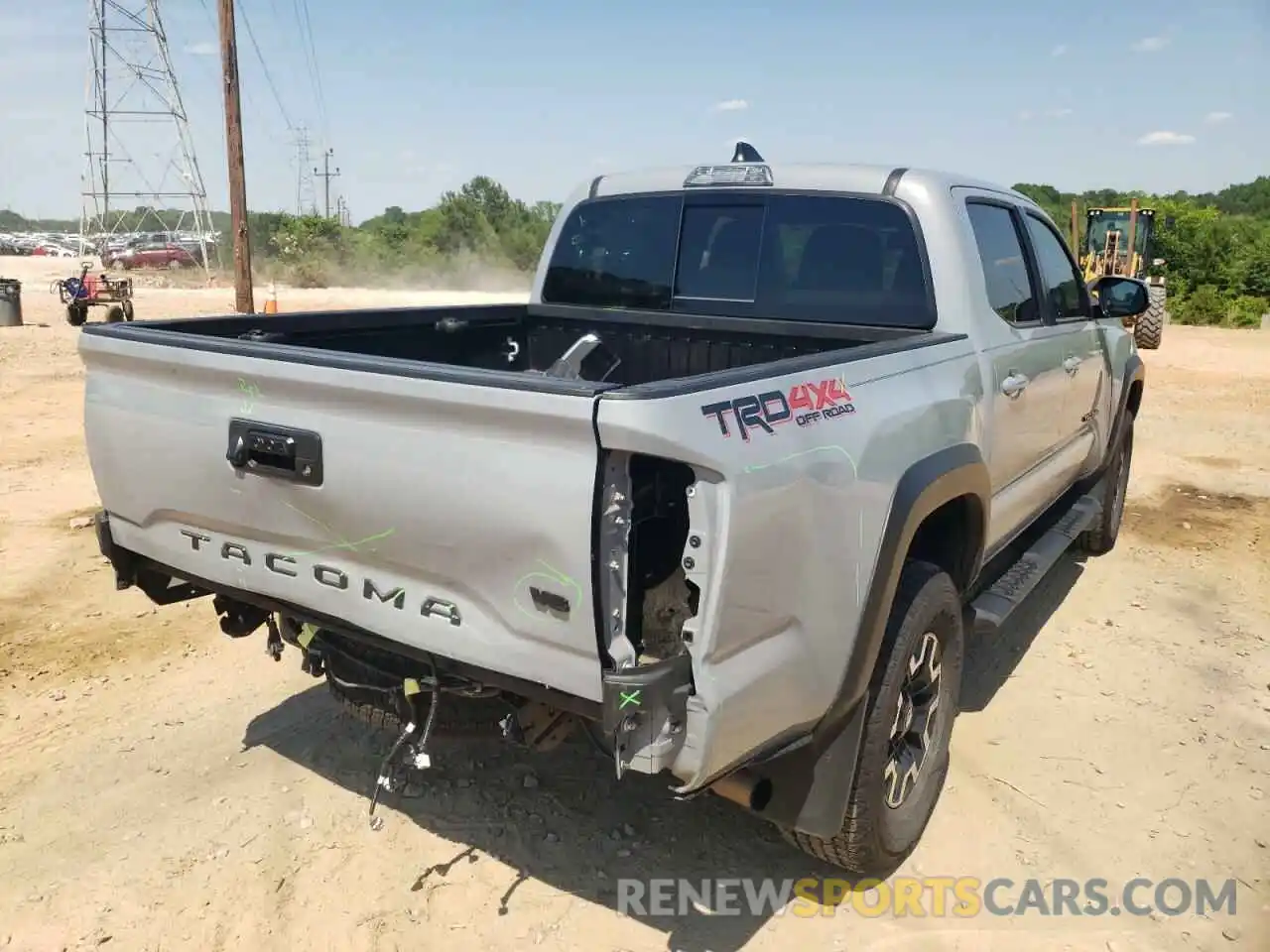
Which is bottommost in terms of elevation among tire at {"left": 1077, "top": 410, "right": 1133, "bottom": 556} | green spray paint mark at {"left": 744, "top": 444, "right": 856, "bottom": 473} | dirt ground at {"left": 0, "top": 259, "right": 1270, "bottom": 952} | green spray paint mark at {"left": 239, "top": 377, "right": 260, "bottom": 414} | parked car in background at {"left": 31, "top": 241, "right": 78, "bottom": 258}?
dirt ground at {"left": 0, "top": 259, "right": 1270, "bottom": 952}

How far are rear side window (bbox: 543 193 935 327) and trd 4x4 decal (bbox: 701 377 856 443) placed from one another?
4.07 feet

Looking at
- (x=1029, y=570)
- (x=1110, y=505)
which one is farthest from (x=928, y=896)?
(x=1110, y=505)

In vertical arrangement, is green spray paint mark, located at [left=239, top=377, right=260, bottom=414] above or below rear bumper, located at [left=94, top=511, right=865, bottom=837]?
above

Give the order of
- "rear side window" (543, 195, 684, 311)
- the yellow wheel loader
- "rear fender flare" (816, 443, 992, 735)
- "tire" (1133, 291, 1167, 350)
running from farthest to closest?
the yellow wheel loader
"tire" (1133, 291, 1167, 350)
"rear side window" (543, 195, 684, 311)
"rear fender flare" (816, 443, 992, 735)

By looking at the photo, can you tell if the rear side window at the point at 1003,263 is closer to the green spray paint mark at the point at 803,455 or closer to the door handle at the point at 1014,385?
the door handle at the point at 1014,385

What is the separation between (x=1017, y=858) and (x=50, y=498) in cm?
662

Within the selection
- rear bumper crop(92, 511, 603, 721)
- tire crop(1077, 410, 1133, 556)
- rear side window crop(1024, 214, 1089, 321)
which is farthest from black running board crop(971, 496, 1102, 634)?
rear bumper crop(92, 511, 603, 721)

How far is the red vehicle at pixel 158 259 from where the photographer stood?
149ft

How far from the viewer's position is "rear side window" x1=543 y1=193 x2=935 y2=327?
12.0 ft

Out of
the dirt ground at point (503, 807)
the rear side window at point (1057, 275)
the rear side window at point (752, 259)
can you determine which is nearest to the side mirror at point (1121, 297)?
the rear side window at point (1057, 275)

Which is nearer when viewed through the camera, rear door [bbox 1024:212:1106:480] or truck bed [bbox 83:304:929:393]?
truck bed [bbox 83:304:929:393]

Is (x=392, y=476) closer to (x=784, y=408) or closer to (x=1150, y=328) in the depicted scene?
(x=784, y=408)

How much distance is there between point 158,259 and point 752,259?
160ft

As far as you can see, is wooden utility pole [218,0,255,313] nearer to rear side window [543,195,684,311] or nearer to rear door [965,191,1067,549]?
rear side window [543,195,684,311]
